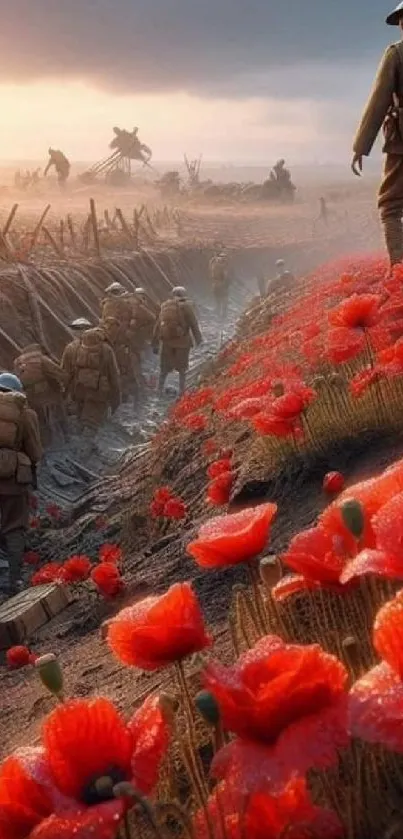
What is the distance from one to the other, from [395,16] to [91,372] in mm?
7456

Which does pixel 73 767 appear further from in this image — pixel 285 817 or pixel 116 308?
pixel 116 308

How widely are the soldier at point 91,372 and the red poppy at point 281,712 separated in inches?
470

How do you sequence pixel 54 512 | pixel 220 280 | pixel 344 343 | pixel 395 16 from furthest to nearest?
1. pixel 220 280
2. pixel 54 512
3. pixel 395 16
4. pixel 344 343

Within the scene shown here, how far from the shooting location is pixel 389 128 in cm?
699

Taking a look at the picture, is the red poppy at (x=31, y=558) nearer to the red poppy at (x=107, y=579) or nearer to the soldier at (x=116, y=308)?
the red poppy at (x=107, y=579)

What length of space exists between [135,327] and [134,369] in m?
0.83

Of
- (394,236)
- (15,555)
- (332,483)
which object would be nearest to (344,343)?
(332,483)

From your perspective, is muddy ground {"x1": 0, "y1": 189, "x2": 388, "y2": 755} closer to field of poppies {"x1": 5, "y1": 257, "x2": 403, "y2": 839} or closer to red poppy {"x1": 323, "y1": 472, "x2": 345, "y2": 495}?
red poppy {"x1": 323, "y1": 472, "x2": 345, "y2": 495}

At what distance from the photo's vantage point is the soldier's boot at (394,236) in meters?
7.29

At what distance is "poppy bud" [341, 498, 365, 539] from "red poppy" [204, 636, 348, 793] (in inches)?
14.8

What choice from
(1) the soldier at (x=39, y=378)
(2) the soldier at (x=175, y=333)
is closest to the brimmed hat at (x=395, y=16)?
(1) the soldier at (x=39, y=378)

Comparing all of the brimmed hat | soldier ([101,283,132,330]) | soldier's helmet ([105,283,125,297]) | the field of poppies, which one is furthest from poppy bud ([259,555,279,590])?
soldier's helmet ([105,283,125,297])

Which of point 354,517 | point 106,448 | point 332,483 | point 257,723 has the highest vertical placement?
point 354,517

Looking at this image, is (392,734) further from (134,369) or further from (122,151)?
(122,151)
